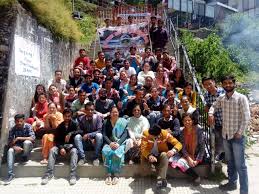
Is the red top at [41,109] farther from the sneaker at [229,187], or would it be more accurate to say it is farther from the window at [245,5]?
the window at [245,5]

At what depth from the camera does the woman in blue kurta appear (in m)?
7.11

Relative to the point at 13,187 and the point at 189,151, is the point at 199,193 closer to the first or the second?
the point at 189,151

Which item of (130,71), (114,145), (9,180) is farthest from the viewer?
(130,71)

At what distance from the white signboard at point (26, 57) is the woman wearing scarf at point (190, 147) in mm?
3918

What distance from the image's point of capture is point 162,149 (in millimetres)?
6910

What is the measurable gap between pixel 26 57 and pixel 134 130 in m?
3.23

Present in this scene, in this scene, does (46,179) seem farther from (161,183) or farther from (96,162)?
(161,183)

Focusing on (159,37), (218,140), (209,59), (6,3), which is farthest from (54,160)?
(209,59)

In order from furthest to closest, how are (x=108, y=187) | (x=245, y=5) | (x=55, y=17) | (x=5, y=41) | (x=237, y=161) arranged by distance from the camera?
(x=245, y=5), (x=55, y=17), (x=5, y=41), (x=108, y=187), (x=237, y=161)

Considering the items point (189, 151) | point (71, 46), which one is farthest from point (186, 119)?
point (71, 46)

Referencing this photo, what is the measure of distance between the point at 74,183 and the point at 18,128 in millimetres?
1697

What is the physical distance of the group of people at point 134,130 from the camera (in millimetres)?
6292

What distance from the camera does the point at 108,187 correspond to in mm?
6742

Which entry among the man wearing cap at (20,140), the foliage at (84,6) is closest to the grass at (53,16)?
the man wearing cap at (20,140)
